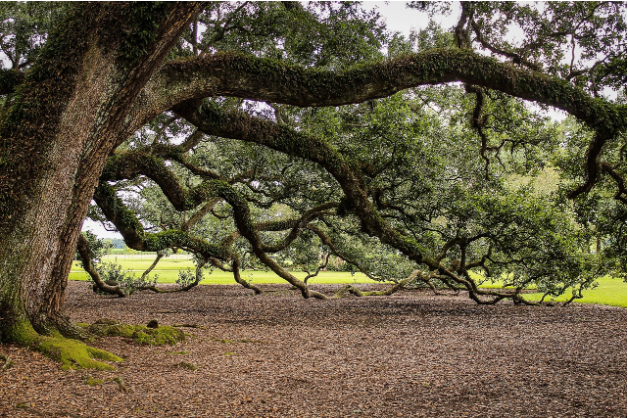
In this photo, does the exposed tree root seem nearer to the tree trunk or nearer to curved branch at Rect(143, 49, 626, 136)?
the tree trunk

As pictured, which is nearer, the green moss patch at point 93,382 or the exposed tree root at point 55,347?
the green moss patch at point 93,382

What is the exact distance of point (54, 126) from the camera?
16.6ft

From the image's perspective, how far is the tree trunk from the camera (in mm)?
4992

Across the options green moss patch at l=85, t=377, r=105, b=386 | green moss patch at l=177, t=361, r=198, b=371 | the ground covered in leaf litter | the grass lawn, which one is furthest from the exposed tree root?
the grass lawn

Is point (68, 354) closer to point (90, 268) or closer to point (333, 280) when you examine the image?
point (90, 268)

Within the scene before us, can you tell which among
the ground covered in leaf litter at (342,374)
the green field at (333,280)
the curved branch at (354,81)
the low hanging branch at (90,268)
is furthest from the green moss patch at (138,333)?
the green field at (333,280)

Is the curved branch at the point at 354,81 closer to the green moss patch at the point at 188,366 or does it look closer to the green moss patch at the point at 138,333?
the green moss patch at the point at 188,366

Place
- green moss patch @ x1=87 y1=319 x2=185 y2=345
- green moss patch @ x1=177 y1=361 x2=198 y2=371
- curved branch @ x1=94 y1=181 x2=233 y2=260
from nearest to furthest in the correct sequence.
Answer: green moss patch @ x1=177 y1=361 x2=198 y2=371 < green moss patch @ x1=87 y1=319 x2=185 y2=345 < curved branch @ x1=94 y1=181 x2=233 y2=260

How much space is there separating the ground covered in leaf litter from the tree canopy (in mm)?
1634

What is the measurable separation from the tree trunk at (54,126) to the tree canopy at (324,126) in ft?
0.05

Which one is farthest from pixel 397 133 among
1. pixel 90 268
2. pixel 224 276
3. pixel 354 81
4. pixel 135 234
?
pixel 224 276

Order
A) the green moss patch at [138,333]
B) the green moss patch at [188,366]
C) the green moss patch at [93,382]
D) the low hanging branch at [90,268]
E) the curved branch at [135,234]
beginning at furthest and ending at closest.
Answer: the low hanging branch at [90,268], the curved branch at [135,234], the green moss patch at [138,333], the green moss patch at [188,366], the green moss patch at [93,382]

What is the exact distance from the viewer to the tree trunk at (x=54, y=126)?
499cm

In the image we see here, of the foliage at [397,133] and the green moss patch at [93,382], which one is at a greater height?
the foliage at [397,133]
